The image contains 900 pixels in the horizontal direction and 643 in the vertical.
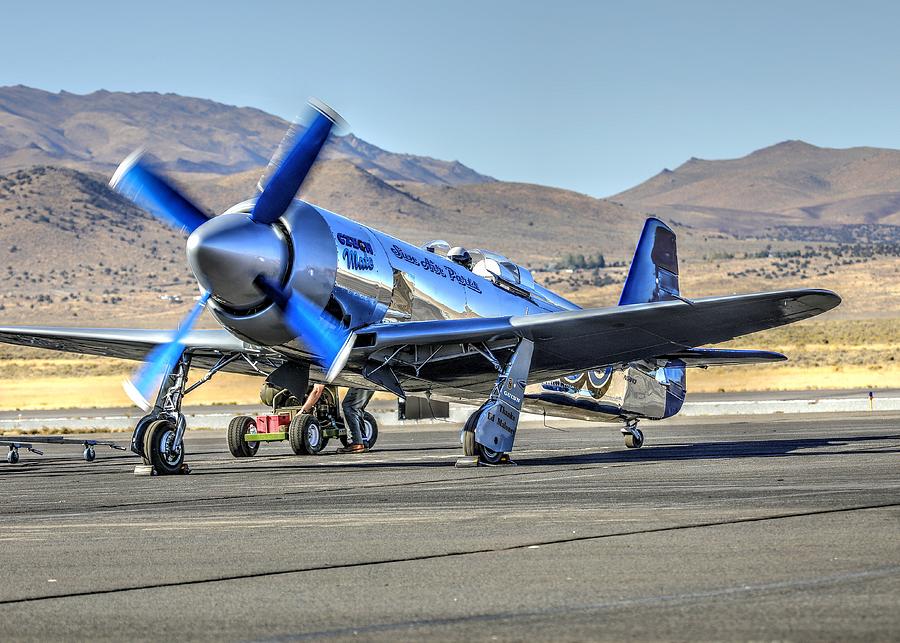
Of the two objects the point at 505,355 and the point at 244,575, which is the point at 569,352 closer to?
the point at 505,355

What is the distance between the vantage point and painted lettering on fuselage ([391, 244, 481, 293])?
66.3 ft

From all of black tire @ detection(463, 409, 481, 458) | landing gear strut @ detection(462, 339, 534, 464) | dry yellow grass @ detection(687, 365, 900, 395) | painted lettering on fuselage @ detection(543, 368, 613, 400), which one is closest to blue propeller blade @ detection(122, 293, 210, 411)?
black tire @ detection(463, 409, 481, 458)

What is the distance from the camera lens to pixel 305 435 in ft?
80.1

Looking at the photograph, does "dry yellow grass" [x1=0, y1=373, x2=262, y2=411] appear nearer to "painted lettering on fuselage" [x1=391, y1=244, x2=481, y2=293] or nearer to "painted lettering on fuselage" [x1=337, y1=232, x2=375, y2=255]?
"painted lettering on fuselage" [x1=391, y1=244, x2=481, y2=293]

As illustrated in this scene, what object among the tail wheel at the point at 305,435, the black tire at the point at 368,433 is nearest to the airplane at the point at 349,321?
the tail wheel at the point at 305,435

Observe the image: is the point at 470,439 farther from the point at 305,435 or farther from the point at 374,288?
the point at 305,435

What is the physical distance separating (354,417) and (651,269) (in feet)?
22.3

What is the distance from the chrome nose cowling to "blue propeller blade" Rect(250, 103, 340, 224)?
0.77 feet

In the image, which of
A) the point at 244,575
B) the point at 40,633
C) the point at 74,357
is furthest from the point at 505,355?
the point at 74,357

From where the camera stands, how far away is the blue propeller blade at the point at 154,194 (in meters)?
18.3

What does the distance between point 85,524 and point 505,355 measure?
9.61 meters

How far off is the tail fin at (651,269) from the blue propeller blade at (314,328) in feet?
28.5

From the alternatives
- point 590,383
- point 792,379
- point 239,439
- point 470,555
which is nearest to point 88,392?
point 792,379

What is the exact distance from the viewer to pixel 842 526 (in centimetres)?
973
